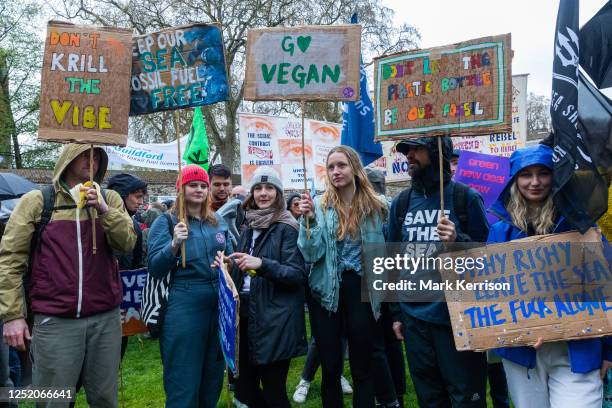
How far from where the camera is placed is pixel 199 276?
3.40 m

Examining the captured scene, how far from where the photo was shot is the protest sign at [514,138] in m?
6.88

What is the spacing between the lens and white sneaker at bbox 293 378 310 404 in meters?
4.50

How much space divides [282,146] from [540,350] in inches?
234

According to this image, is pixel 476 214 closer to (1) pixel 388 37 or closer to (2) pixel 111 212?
(2) pixel 111 212

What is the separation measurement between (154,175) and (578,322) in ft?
64.7

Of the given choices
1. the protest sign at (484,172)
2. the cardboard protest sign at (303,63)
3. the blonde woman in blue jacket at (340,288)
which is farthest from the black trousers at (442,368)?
the protest sign at (484,172)

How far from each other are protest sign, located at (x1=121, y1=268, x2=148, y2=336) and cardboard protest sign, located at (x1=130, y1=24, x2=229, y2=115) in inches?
50.1

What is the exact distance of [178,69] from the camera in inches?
137

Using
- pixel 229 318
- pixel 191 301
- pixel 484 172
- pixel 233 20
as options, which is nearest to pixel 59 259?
pixel 191 301

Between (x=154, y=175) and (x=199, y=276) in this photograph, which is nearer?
(x=199, y=276)

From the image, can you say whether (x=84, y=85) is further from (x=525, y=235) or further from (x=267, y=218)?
(x=525, y=235)

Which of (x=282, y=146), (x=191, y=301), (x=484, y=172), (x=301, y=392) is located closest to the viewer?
(x=191, y=301)

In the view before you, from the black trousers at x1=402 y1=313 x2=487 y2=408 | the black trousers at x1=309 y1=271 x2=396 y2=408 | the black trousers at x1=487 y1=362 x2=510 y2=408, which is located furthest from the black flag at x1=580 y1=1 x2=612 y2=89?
the black trousers at x1=487 y1=362 x2=510 y2=408

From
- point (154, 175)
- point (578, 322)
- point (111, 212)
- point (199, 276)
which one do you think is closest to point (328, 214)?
point (199, 276)
